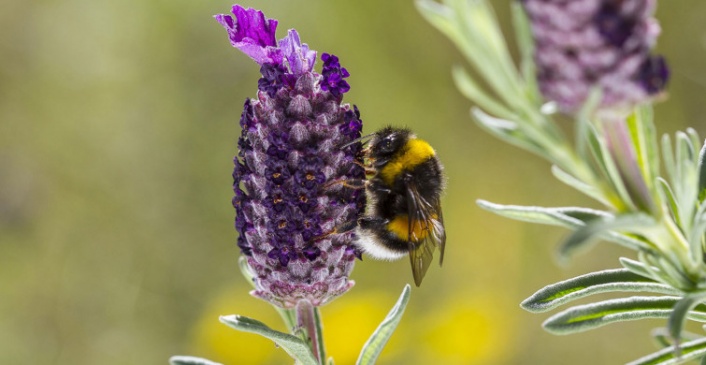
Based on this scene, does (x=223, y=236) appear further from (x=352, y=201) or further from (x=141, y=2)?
Result: (x=352, y=201)

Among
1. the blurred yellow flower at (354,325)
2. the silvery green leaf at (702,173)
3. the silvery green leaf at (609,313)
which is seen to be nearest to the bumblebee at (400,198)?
the silvery green leaf at (609,313)

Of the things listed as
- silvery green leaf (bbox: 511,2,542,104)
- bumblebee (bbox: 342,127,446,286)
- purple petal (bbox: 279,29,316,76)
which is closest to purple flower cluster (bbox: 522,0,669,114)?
silvery green leaf (bbox: 511,2,542,104)

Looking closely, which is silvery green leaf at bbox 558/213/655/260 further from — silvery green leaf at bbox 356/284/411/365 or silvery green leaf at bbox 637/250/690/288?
silvery green leaf at bbox 356/284/411/365

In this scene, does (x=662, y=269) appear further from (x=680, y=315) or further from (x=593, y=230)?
(x=593, y=230)

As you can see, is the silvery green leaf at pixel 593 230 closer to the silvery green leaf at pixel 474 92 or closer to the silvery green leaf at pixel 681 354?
the silvery green leaf at pixel 474 92

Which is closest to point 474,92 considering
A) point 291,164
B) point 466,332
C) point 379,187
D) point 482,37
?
point 482,37

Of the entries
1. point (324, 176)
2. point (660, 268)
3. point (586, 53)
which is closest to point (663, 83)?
point (586, 53)
